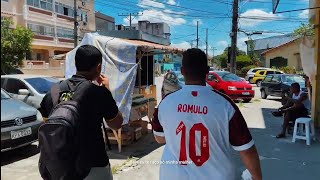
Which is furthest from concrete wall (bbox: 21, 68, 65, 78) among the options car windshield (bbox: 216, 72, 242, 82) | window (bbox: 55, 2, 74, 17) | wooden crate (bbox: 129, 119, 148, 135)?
wooden crate (bbox: 129, 119, 148, 135)

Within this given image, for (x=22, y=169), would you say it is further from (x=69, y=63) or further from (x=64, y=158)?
(x=64, y=158)

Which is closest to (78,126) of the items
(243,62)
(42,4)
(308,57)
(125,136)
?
(125,136)

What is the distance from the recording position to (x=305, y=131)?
7.78m

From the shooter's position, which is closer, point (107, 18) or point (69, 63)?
point (69, 63)

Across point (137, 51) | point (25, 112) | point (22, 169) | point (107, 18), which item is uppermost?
point (107, 18)

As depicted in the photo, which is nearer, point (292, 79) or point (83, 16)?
point (292, 79)

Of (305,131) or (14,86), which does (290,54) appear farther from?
(14,86)

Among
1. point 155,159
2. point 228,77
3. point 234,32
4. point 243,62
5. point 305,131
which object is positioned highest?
point 234,32

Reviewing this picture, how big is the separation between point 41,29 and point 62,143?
139 ft

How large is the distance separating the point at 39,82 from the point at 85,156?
28.3ft

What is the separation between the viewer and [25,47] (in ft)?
102

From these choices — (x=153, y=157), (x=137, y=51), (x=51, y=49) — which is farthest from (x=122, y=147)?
(x=51, y=49)

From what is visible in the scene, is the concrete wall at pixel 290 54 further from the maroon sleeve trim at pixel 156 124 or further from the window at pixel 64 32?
the maroon sleeve trim at pixel 156 124

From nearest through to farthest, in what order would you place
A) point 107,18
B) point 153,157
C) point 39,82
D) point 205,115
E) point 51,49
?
1. point 205,115
2. point 153,157
3. point 39,82
4. point 51,49
5. point 107,18
